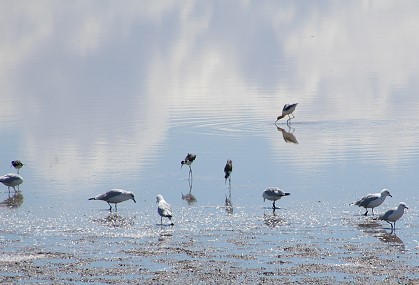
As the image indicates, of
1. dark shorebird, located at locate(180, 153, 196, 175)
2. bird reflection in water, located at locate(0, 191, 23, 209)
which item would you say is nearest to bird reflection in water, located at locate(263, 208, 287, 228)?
dark shorebird, located at locate(180, 153, 196, 175)

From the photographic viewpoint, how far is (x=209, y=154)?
2516 centimetres

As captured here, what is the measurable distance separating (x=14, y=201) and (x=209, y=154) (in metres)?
6.13

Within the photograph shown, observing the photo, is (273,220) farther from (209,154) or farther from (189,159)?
(209,154)

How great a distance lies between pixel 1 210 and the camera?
19672 millimetres

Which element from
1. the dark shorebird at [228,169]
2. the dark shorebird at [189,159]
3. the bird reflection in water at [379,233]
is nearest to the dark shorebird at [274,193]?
the bird reflection in water at [379,233]

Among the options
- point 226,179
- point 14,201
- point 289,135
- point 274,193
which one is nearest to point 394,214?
point 274,193

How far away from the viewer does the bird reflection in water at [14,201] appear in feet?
66.0

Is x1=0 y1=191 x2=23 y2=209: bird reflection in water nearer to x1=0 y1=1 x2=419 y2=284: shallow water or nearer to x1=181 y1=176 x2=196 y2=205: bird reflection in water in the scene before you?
x1=0 y1=1 x2=419 y2=284: shallow water

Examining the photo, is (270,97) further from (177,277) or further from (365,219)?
(177,277)

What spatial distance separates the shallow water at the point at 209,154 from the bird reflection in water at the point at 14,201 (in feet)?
0.24

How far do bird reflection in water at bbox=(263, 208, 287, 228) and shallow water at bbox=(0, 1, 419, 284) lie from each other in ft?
0.30

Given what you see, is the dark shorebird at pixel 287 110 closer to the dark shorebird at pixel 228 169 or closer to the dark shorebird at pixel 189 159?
the dark shorebird at pixel 189 159

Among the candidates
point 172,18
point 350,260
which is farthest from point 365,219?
point 172,18

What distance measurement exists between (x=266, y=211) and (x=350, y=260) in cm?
417
